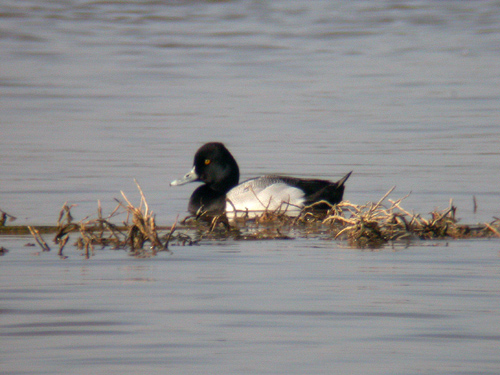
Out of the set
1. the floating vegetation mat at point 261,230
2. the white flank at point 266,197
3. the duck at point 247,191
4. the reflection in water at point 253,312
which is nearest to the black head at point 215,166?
the duck at point 247,191

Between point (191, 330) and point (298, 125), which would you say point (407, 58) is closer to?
point (298, 125)

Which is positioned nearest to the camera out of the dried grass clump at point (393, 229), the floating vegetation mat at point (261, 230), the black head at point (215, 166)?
the floating vegetation mat at point (261, 230)

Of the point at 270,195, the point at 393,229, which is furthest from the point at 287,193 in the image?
the point at 393,229

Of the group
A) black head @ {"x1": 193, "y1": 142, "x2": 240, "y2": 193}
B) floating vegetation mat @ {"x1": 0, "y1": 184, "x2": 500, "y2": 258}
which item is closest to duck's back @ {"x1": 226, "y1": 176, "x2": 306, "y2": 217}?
black head @ {"x1": 193, "y1": 142, "x2": 240, "y2": 193}

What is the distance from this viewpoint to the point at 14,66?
85.4 feet

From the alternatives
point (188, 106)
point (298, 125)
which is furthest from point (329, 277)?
point (188, 106)

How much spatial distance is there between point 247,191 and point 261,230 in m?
2.02

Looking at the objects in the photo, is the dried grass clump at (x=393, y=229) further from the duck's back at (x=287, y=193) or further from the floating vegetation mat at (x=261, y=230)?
the duck's back at (x=287, y=193)

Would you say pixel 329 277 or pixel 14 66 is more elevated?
pixel 14 66

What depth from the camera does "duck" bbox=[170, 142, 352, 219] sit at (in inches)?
400

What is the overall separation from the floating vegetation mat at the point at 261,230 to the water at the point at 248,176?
0.75 feet

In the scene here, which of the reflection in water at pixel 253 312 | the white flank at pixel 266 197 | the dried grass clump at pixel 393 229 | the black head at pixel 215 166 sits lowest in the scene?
the reflection in water at pixel 253 312

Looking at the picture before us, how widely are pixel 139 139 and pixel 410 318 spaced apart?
405 inches

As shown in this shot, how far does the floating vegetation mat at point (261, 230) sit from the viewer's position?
699 centimetres
